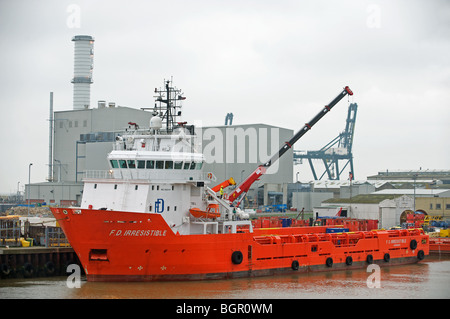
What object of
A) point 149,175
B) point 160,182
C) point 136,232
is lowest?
point 136,232

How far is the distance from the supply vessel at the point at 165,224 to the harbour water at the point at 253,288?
2.05ft

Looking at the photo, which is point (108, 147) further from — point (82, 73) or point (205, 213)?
point (205, 213)

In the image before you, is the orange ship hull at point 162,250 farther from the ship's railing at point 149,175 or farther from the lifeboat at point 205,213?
the ship's railing at point 149,175

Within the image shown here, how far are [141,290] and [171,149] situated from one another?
22.1ft

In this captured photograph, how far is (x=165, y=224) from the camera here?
24500mm

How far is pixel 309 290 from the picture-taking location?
2544 centimetres

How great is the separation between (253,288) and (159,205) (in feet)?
17.9

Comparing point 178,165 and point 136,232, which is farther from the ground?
point 178,165

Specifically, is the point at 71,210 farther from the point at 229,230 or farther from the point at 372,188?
the point at 372,188

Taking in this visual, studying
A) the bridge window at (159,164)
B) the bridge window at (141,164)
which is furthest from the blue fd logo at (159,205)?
the bridge window at (141,164)

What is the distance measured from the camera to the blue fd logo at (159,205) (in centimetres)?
2560

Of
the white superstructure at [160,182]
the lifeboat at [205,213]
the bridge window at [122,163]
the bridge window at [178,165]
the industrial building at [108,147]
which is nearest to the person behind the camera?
the white superstructure at [160,182]

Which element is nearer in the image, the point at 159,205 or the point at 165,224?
the point at 165,224

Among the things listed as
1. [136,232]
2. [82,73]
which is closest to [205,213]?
[136,232]
